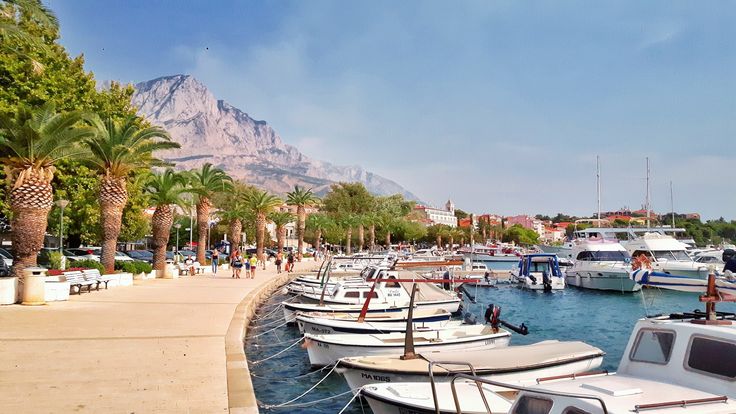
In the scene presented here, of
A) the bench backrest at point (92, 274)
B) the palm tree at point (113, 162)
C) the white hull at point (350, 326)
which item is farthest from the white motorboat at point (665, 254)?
the bench backrest at point (92, 274)

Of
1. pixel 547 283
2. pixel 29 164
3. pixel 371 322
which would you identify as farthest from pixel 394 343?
pixel 547 283

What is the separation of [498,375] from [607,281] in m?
35.6

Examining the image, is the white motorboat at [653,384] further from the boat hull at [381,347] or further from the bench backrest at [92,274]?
the bench backrest at [92,274]

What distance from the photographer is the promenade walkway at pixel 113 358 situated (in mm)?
8750

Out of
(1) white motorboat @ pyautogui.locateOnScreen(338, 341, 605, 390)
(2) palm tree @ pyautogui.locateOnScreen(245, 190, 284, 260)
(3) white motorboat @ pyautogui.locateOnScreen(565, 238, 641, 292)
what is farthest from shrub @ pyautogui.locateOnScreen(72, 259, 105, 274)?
(3) white motorboat @ pyautogui.locateOnScreen(565, 238, 641, 292)

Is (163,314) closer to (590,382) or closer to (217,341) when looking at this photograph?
(217,341)

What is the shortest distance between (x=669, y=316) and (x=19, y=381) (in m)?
10.7

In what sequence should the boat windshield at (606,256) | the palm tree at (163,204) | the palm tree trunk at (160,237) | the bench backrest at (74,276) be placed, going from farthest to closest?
1. the boat windshield at (606,256)
2. the palm tree at (163,204)
3. the palm tree trunk at (160,237)
4. the bench backrest at (74,276)

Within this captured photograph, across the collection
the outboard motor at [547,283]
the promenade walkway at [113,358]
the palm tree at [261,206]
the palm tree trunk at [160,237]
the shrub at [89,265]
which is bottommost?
the outboard motor at [547,283]

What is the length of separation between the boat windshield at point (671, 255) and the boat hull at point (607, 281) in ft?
25.9

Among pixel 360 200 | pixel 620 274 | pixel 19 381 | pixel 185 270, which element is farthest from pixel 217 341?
pixel 360 200

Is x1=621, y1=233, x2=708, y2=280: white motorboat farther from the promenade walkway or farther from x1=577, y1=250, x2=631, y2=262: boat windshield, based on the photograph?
the promenade walkway

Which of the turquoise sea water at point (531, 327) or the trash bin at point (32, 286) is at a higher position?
the trash bin at point (32, 286)

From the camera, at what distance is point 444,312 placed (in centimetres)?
2164
